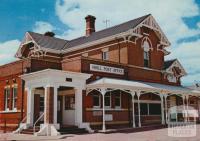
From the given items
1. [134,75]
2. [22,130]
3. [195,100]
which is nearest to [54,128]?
[22,130]

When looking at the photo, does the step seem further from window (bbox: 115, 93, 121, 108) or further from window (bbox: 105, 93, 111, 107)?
window (bbox: 115, 93, 121, 108)

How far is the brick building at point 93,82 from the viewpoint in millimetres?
20312

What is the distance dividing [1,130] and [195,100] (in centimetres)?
2228

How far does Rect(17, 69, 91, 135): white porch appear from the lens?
1888cm

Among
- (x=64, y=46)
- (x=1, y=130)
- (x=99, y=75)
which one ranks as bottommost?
(x=1, y=130)

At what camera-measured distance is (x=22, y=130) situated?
807 inches

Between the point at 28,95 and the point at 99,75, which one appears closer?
the point at 28,95

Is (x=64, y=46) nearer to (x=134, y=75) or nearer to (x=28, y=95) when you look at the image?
(x=134, y=75)

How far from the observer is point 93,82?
70.0ft

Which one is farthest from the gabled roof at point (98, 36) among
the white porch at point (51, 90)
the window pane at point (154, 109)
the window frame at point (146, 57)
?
the white porch at point (51, 90)

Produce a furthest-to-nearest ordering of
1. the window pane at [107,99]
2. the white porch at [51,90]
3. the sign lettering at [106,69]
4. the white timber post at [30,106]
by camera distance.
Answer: the window pane at [107,99] < the sign lettering at [106,69] < the white timber post at [30,106] < the white porch at [51,90]

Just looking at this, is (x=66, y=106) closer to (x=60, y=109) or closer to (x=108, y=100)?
(x=60, y=109)

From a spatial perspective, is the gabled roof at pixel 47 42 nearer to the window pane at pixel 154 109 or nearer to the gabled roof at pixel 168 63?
the gabled roof at pixel 168 63

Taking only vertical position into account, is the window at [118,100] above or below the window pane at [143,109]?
above
